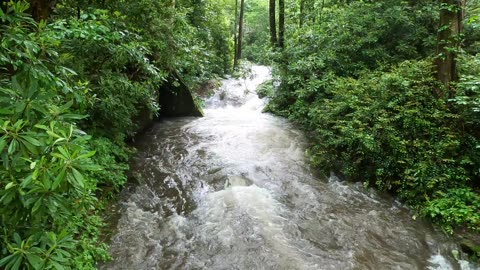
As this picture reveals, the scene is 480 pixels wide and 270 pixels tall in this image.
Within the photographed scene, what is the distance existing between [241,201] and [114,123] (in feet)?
8.61

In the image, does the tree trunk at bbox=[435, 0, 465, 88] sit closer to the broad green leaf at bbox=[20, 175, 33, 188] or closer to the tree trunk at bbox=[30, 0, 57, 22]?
the tree trunk at bbox=[30, 0, 57, 22]

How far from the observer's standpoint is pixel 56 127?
89.7 inches

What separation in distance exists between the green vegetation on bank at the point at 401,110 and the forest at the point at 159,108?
0.03 meters

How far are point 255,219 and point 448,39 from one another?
189 inches

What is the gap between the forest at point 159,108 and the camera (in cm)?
210

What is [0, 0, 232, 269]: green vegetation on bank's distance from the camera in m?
1.98

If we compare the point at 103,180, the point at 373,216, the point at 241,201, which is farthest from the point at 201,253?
the point at 373,216

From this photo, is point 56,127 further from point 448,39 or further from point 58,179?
point 448,39

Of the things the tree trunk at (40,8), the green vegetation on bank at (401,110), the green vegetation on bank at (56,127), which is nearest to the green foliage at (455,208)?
the green vegetation on bank at (401,110)

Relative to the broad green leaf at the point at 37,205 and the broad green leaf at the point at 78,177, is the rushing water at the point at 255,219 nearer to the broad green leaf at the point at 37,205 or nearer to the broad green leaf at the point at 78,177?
the broad green leaf at the point at 37,205

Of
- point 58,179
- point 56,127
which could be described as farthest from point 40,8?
point 58,179

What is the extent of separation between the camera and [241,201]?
17.9 feet

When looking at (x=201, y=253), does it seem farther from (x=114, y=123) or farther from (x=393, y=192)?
(x=393, y=192)

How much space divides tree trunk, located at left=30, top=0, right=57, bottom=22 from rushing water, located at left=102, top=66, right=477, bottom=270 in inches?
113
